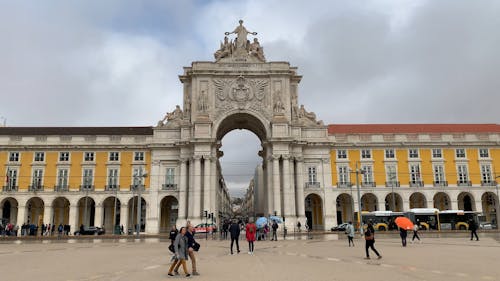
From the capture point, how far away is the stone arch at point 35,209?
6116 cm

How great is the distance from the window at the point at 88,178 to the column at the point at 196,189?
15521mm

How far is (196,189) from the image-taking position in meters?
57.8

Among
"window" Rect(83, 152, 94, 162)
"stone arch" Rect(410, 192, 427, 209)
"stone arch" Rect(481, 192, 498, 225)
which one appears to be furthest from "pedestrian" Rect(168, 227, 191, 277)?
"stone arch" Rect(481, 192, 498, 225)

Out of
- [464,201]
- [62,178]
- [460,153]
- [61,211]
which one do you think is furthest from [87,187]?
[464,201]

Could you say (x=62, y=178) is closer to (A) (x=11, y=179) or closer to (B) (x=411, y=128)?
(A) (x=11, y=179)

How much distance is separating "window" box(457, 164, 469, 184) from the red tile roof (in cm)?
666

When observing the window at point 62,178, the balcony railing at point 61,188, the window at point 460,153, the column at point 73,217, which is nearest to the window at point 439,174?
the window at point 460,153

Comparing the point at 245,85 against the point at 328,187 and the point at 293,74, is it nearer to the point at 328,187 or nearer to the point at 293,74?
the point at 293,74

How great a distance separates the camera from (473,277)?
13086 millimetres

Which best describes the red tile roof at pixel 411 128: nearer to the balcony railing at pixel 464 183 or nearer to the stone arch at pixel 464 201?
the balcony railing at pixel 464 183

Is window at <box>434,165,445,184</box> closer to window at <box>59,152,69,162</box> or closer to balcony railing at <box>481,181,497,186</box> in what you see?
balcony railing at <box>481,181,497,186</box>

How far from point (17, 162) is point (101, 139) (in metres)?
12.2

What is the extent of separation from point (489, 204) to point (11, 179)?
71113 millimetres

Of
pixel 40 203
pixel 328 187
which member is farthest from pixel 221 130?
pixel 40 203
